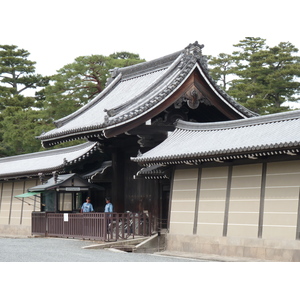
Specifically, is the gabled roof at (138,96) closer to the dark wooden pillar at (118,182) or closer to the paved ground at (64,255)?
the dark wooden pillar at (118,182)

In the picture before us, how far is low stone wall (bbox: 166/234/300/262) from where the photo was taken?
1948cm

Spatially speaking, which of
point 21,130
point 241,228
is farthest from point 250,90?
point 241,228

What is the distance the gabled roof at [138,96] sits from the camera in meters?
27.1

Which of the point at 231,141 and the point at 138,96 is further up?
the point at 138,96

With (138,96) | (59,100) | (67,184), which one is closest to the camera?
(138,96)

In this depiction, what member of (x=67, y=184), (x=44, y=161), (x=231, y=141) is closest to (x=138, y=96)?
(x=67, y=184)

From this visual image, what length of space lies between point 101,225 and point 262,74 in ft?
101

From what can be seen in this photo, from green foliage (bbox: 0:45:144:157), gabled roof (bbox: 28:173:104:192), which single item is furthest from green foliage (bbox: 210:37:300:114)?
gabled roof (bbox: 28:173:104:192)

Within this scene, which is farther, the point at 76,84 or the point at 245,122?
the point at 76,84

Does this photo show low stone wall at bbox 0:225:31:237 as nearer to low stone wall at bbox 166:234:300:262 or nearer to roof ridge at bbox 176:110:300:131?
roof ridge at bbox 176:110:300:131

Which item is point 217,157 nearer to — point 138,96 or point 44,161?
point 138,96

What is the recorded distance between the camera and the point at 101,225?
83.9 feet

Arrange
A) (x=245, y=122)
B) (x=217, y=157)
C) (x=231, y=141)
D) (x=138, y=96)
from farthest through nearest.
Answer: (x=138, y=96)
(x=245, y=122)
(x=231, y=141)
(x=217, y=157)

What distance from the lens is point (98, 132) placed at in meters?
28.1
